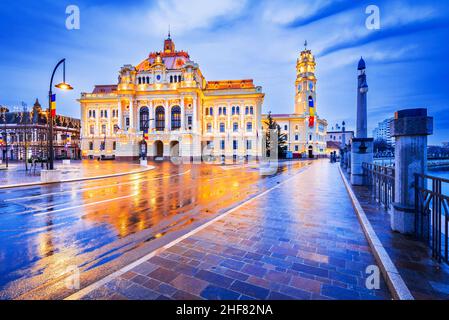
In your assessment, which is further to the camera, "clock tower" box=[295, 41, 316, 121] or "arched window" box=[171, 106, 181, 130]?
"clock tower" box=[295, 41, 316, 121]

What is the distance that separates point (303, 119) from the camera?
206ft

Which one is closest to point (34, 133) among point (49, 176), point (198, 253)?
point (49, 176)

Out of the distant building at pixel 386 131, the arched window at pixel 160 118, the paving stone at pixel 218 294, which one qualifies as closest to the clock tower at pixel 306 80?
the distant building at pixel 386 131

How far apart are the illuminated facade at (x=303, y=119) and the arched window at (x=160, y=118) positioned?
34.3m

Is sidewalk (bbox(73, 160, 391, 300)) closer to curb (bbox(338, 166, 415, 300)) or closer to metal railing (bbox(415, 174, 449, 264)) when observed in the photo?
curb (bbox(338, 166, 415, 300))

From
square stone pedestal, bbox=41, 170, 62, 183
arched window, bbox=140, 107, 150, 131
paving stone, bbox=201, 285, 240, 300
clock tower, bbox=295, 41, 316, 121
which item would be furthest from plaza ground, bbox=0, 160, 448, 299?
clock tower, bbox=295, 41, 316, 121

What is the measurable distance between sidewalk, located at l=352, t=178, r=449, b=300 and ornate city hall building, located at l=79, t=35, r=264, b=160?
139ft

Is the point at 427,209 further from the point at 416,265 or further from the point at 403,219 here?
the point at 416,265

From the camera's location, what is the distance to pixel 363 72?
11.5 meters

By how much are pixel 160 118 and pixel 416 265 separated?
5123cm

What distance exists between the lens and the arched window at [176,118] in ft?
158

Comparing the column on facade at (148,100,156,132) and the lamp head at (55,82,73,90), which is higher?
the column on facade at (148,100,156,132)

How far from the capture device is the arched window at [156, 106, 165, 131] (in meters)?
49.0
